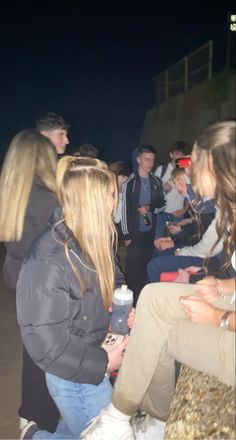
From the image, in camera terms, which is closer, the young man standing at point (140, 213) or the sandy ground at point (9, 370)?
the sandy ground at point (9, 370)

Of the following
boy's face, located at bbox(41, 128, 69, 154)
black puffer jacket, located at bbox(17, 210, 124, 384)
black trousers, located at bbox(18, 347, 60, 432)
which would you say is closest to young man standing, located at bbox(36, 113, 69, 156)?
boy's face, located at bbox(41, 128, 69, 154)

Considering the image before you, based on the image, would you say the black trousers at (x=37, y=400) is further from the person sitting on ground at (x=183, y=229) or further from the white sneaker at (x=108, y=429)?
the person sitting on ground at (x=183, y=229)

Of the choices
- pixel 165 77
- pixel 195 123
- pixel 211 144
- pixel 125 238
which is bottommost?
pixel 125 238

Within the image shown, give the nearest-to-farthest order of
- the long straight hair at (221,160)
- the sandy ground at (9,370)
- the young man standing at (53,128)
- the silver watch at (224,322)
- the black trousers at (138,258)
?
the long straight hair at (221,160), the silver watch at (224,322), the sandy ground at (9,370), the young man standing at (53,128), the black trousers at (138,258)

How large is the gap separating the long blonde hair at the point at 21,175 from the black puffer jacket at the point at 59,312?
79cm

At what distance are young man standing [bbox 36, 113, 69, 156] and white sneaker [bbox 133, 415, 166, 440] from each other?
8.30 feet

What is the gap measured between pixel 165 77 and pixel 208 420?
17.4 m

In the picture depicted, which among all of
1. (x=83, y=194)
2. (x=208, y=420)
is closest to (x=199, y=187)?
(x=83, y=194)

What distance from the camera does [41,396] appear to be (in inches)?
97.3

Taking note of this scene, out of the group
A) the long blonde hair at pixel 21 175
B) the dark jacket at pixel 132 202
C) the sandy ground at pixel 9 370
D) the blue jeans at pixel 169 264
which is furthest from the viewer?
the dark jacket at pixel 132 202

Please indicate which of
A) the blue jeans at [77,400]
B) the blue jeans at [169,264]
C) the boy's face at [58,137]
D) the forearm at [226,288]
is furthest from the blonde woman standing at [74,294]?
the blue jeans at [169,264]

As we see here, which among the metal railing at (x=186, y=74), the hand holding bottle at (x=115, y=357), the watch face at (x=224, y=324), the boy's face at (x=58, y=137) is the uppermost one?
the metal railing at (x=186, y=74)

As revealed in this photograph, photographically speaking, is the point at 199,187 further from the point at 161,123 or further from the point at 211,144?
the point at 161,123

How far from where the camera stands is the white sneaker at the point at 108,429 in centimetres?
191
